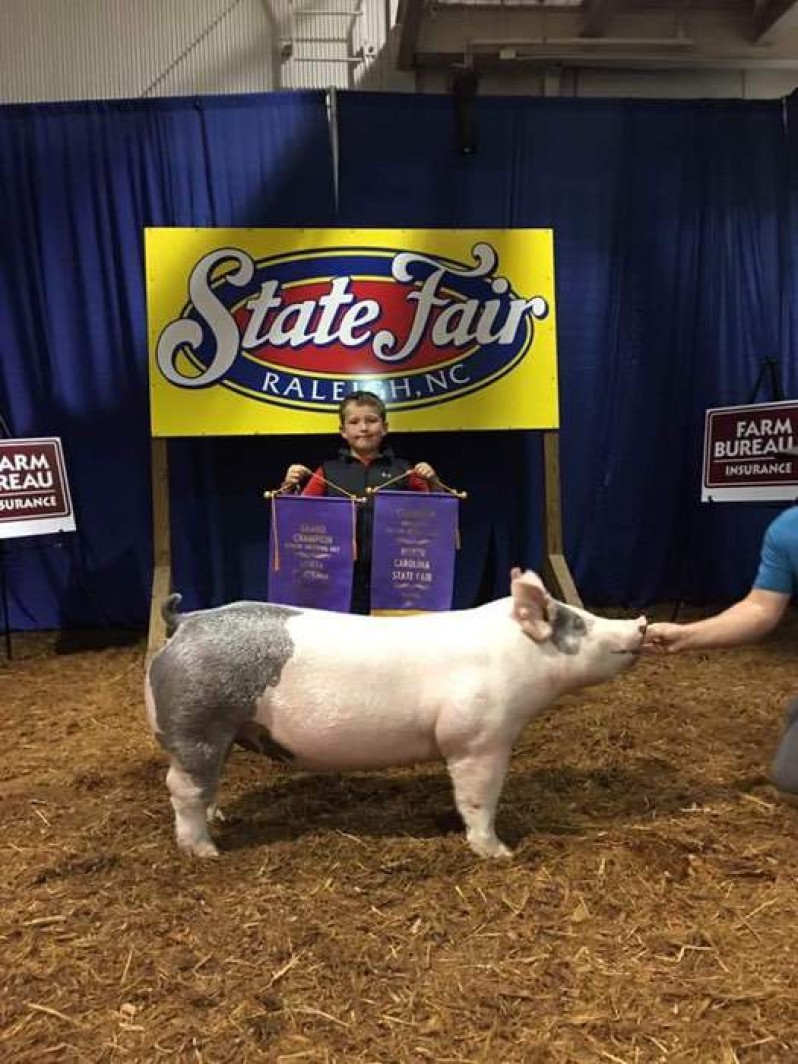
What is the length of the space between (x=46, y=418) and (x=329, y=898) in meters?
3.88

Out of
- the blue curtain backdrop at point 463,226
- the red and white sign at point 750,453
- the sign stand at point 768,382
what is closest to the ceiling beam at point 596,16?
the blue curtain backdrop at point 463,226

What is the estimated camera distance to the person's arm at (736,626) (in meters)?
2.64

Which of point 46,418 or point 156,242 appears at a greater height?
point 156,242

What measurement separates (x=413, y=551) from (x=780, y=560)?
1.76 metres

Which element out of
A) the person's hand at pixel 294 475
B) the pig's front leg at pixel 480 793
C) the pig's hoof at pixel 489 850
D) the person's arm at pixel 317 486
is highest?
the person's hand at pixel 294 475

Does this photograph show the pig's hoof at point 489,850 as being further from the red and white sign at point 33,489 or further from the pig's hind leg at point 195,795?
the red and white sign at point 33,489

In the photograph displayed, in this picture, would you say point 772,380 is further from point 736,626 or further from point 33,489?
point 33,489

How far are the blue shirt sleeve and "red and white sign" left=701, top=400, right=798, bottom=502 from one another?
7.99 feet

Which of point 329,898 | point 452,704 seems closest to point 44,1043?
point 329,898

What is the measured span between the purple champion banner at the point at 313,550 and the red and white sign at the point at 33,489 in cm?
155

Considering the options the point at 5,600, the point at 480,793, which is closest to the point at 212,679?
the point at 480,793

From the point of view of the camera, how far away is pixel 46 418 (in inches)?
215

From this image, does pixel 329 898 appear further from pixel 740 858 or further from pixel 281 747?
pixel 740 858

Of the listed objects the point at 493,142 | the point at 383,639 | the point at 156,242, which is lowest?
the point at 383,639
